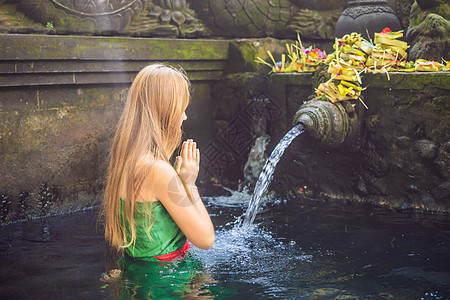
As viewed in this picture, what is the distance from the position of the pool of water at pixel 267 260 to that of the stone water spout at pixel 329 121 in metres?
0.69

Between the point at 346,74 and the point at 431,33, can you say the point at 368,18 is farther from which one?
the point at 346,74

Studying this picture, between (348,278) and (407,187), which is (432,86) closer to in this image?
(407,187)

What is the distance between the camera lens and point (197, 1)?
269 inches

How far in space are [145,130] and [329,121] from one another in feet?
8.80

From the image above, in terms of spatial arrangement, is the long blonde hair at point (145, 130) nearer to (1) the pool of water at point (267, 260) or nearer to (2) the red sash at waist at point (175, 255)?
(2) the red sash at waist at point (175, 255)

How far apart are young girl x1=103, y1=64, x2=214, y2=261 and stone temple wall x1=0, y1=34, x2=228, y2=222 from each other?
104 inches

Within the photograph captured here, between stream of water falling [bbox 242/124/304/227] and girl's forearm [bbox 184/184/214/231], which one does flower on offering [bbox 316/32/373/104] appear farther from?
girl's forearm [bbox 184/184/214/231]

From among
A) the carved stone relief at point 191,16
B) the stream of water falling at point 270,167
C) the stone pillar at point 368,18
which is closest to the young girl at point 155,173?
the stream of water falling at point 270,167

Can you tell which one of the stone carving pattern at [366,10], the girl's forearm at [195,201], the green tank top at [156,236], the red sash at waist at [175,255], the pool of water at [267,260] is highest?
the stone carving pattern at [366,10]

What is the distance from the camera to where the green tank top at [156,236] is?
2.73 metres

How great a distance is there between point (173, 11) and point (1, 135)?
2.63 meters

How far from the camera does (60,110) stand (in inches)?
212

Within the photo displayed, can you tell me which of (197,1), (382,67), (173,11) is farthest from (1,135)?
(382,67)

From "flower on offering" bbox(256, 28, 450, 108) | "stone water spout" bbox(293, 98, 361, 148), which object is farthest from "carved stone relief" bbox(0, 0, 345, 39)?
"stone water spout" bbox(293, 98, 361, 148)
